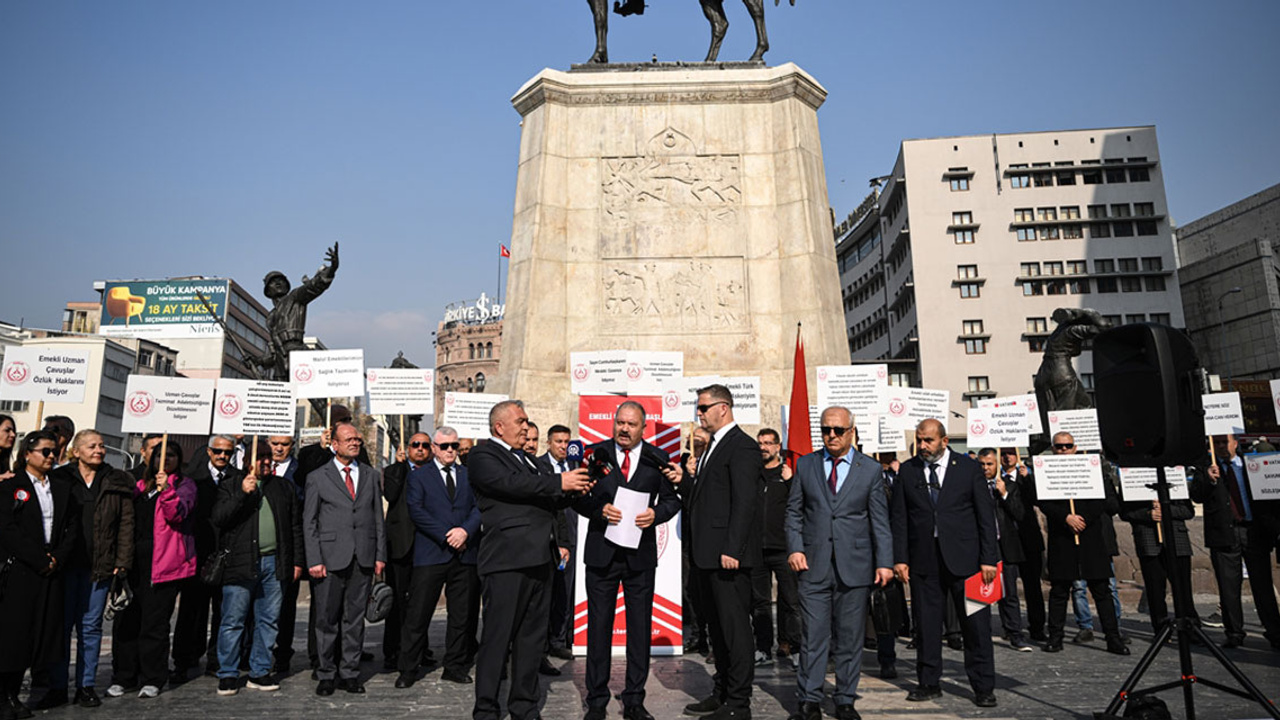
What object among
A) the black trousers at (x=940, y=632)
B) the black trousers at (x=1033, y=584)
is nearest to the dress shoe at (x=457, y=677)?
the black trousers at (x=940, y=632)

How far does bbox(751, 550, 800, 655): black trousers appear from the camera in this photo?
27.5ft

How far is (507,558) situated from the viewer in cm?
562

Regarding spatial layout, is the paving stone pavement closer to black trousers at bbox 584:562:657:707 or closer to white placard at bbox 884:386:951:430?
black trousers at bbox 584:562:657:707

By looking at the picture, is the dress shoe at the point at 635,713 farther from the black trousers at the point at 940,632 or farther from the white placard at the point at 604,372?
the white placard at the point at 604,372

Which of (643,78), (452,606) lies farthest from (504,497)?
(643,78)

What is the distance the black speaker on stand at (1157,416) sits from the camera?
545 cm

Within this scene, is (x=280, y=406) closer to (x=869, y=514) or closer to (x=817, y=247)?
(x=869, y=514)

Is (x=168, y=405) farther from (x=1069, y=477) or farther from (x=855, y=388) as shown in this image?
(x=1069, y=477)

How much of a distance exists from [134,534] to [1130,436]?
24.2 ft

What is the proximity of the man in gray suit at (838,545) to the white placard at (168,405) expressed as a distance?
6.16 m

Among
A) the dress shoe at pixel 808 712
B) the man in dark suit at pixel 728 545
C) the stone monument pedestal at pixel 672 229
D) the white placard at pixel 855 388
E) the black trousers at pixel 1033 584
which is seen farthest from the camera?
the stone monument pedestal at pixel 672 229

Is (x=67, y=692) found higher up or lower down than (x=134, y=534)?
lower down

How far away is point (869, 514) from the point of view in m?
6.53

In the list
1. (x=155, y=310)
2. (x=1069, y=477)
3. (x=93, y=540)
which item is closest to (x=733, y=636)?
(x=93, y=540)
